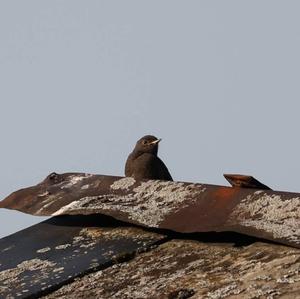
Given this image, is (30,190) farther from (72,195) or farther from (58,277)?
(58,277)

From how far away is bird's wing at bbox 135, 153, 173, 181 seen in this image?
10477 millimetres

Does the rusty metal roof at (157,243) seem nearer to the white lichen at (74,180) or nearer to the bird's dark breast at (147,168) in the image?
the white lichen at (74,180)

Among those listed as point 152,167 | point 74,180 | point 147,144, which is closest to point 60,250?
point 74,180

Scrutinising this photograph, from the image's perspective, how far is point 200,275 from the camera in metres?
3.66

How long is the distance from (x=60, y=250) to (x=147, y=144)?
24.3ft

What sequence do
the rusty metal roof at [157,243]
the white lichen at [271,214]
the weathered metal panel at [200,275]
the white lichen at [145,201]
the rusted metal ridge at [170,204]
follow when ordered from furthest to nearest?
the white lichen at [145,201], the rusted metal ridge at [170,204], the white lichen at [271,214], the rusty metal roof at [157,243], the weathered metal panel at [200,275]

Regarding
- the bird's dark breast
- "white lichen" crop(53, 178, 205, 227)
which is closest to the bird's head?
the bird's dark breast

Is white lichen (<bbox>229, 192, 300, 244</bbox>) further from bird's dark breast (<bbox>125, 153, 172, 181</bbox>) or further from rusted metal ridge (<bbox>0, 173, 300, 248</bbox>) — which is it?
bird's dark breast (<bbox>125, 153, 172, 181</bbox>)

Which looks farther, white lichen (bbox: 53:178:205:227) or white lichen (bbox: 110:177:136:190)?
white lichen (bbox: 110:177:136:190)

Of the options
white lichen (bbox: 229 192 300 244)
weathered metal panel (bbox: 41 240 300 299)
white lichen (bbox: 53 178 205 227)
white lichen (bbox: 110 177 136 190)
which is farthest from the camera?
white lichen (bbox: 110 177 136 190)

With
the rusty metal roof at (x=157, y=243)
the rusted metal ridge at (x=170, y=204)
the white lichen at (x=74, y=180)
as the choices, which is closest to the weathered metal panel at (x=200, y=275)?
the rusty metal roof at (x=157, y=243)

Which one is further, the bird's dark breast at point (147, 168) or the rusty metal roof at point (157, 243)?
the bird's dark breast at point (147, 168)

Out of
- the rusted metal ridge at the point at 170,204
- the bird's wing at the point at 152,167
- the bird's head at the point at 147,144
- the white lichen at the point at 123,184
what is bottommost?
the bird's wing at the point at 152,167

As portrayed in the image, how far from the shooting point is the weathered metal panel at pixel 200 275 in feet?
10.9
